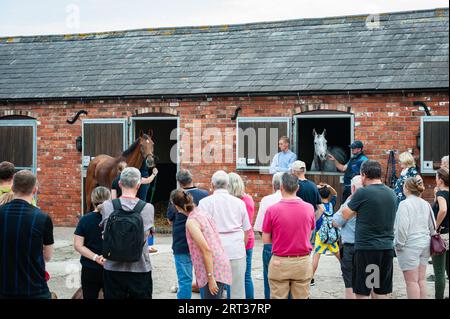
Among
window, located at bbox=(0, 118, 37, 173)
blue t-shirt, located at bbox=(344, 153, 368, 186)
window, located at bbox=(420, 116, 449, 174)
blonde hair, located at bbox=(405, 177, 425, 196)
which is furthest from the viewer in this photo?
window, located at bbox=(0, 118, 37, 173)

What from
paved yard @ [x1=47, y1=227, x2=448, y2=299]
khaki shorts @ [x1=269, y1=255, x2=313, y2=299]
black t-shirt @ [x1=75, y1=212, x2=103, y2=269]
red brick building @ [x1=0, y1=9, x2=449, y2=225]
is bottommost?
paved yard @ [x1=47, y1=227, x2=448, y2=299]

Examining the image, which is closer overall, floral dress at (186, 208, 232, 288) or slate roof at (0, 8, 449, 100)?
floral dress at (186, 208, 232, 288)

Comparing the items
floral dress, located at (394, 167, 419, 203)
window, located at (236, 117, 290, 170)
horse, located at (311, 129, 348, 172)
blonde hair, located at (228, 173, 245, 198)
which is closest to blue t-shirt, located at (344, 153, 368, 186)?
horse, located at (311, 129, 348, 172)

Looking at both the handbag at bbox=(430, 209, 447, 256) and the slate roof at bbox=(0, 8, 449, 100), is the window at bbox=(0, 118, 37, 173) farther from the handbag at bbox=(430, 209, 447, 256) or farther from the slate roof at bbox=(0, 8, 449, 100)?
the handbag at bbox=(430, 209, 447, 256)

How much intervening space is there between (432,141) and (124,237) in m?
8.53

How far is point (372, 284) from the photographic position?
7012 millimetres

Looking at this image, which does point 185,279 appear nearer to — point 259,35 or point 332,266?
point 332,266

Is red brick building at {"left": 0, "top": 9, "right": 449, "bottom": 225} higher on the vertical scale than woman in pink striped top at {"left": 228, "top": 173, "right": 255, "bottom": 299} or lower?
higher

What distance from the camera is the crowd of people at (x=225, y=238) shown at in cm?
561

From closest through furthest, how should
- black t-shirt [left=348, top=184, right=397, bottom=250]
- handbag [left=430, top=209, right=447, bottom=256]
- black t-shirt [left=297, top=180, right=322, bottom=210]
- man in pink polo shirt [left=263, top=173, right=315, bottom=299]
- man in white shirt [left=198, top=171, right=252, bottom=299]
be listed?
man in pink polo shirt [left=263, top=173, right=315, bottom=299] < black t-shirt [left=348, top=184, right=397, bottom=250] < man in white shirt [left=198, top=171, right=252, bottom=299] < handbag [left=430, top=209, right=447, bottom=256] < black t-shirt [left=297, top=180, right=322, bottom=210]

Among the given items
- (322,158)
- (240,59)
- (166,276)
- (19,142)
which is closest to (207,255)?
(166,276)

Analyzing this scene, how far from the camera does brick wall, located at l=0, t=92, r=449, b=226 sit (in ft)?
44.4
